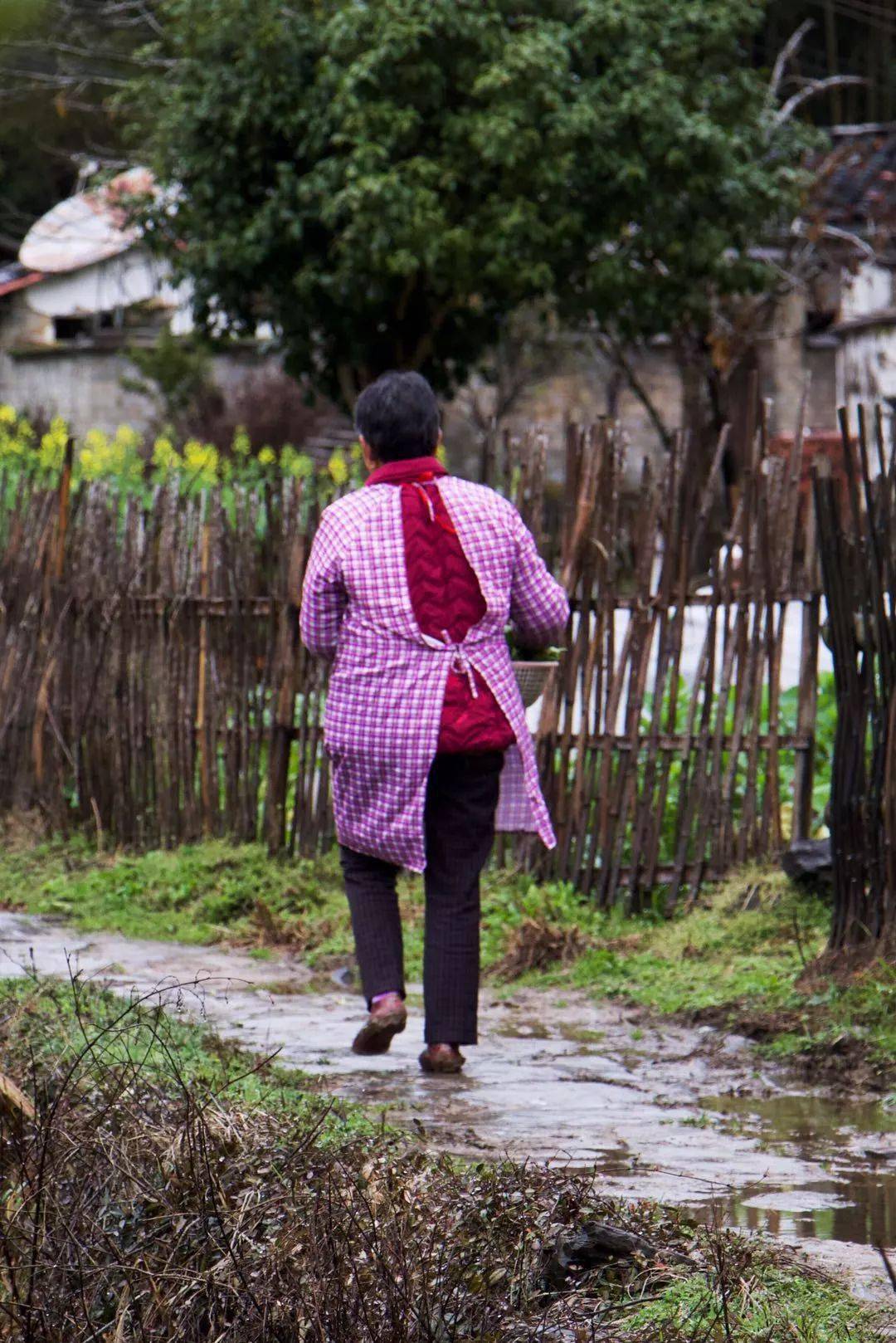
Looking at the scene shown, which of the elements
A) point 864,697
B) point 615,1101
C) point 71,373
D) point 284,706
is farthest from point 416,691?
point 71,373

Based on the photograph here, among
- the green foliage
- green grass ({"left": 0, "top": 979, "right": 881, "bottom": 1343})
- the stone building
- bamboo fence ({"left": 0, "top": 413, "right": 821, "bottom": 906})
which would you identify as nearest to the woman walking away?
green grass ({"left": 0, "top": 979, "right": 881, "bottom": 1343})

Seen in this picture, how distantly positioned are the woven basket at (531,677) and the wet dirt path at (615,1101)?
2.80 ft

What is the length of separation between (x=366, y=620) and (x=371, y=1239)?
2052 millimetres

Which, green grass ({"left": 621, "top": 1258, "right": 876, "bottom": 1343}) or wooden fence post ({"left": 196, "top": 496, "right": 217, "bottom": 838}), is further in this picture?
wooden fence post ({"left": 196, "top": 496, "right": 217, "bottom": 838})

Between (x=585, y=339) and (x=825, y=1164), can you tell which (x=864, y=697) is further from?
(x=585, y=339)

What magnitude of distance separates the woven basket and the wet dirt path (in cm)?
85

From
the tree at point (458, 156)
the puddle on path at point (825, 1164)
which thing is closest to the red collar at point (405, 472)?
the puddle on path at point (825, 1164)

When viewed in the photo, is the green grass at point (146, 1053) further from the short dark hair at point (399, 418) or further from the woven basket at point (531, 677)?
the short dark hair at point (399, 418)

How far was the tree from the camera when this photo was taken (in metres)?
13.0

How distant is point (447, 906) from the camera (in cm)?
402

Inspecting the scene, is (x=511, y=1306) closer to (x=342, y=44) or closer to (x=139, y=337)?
(x=342, y=44)

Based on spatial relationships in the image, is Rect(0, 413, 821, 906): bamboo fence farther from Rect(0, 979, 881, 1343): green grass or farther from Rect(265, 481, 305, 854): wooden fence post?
Rect(0, 979, 881, 1343): green grass

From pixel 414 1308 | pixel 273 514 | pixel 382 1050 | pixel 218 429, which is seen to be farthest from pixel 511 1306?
pixel 218 429

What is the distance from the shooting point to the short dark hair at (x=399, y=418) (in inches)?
158
